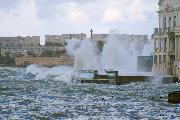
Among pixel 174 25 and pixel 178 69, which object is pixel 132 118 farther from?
pixel 174 25

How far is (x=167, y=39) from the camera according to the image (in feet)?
281

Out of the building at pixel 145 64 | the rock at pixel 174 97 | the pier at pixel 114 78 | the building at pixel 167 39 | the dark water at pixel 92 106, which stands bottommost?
the dark water at pixel 92 106

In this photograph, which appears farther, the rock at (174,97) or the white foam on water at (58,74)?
the white foam on water at (58,74)

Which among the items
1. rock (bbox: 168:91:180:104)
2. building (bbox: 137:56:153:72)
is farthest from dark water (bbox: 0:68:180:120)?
building (bbox: 137:56:153:72)

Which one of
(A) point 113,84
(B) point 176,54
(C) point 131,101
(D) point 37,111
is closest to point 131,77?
(A) point 113,84

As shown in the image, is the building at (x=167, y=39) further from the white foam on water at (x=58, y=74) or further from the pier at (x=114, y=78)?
the white foam on water at (x=58, y=74)

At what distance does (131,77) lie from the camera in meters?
76.6

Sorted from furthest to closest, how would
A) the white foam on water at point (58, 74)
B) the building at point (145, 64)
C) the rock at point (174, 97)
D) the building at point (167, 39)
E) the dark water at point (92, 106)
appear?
1. the building at point (145, 64)
2. the white foam on water at point (58, 74)
3. the building at point (167, 39)
4. the rock at point (174, 97)
5. the dark water at point (92, 106)

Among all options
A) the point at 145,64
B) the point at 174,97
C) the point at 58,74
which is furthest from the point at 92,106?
the point at 58,74

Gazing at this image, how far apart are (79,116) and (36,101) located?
12.6 m

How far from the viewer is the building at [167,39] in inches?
3278

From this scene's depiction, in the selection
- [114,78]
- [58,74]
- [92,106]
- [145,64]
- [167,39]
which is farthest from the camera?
[58,74]

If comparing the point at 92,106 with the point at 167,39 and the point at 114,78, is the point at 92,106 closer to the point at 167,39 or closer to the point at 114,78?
the point at 114,78

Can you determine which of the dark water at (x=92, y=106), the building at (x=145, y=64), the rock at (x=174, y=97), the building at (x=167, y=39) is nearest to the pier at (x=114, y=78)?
the building at (x=167, y=39)
